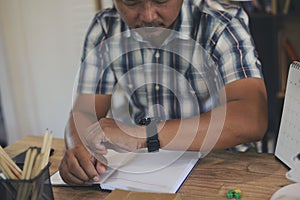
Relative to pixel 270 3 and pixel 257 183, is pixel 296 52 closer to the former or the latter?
pixel 270 3

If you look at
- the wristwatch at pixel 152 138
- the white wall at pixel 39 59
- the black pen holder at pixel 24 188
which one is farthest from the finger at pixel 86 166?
the white wall at pixel 39 59

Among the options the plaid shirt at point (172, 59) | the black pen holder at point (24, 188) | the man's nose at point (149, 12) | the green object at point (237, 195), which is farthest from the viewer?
the plaid shirt at point (172, 59)

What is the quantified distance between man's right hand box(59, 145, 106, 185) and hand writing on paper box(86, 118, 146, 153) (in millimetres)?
28

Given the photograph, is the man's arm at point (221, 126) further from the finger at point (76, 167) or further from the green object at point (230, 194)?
the green object at point (230, 194)

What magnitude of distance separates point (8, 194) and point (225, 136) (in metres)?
0.63

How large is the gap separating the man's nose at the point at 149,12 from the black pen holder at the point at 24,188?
0.66m

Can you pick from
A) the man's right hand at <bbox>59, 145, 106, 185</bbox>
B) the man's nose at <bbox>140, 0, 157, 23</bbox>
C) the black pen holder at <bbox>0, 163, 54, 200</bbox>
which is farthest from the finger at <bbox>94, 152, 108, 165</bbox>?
the man's nose at <bbox>140, 0, 157, 23</bbox>

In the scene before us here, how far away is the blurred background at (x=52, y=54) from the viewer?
2645 mm

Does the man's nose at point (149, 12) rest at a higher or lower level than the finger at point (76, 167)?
higher

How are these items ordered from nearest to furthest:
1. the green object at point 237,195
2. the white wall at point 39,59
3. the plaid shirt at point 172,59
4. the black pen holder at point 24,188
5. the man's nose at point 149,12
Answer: the black pen holder at point 24,188 → the green object at point 237,195 → the man's nose at point 149,12 → the plaid shirt at point 172,59 → the white wall at point 39,59

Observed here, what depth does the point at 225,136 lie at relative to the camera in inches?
50.7

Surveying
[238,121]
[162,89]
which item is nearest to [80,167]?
[238,121]

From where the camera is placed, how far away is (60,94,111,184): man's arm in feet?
3.81

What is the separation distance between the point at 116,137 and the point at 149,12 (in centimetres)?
40
